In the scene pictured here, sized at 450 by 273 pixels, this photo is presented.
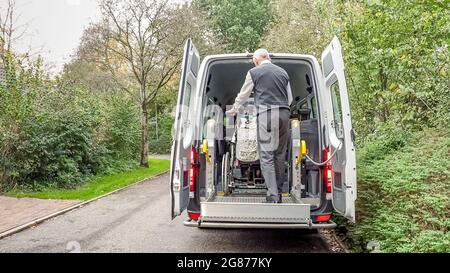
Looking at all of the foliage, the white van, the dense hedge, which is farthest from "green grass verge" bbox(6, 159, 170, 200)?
the foliage

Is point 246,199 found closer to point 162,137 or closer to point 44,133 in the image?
point 44,133

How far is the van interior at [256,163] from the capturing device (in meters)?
5.34

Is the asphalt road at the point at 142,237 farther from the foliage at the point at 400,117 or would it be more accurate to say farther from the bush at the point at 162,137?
the bush at the point at 162,137

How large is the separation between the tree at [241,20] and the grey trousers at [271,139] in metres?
25.9

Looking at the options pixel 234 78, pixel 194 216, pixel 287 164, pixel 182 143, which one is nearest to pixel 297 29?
pixel 234 78

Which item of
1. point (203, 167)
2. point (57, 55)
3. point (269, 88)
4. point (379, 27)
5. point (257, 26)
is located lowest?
point (203, 167)

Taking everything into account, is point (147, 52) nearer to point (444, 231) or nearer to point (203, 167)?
point (203, 167)

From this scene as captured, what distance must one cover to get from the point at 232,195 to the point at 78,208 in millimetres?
4537

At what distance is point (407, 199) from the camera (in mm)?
5047

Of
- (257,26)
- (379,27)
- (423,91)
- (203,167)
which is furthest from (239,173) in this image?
(257,26)

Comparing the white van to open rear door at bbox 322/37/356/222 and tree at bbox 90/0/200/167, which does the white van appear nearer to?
open rear door at bbox 322/37/356/222

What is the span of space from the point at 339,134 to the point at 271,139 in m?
0.78

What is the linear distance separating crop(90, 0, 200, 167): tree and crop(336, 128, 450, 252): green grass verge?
12176 millimetres

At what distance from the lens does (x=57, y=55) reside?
15500 millimetres
